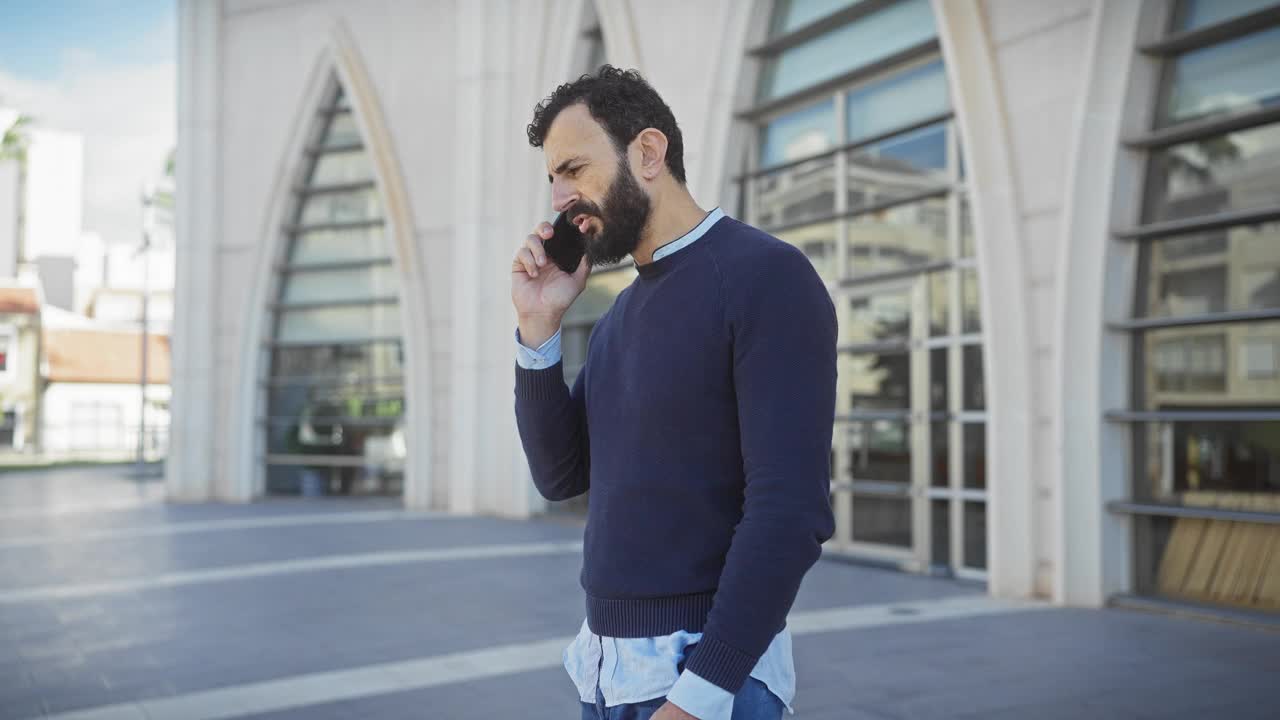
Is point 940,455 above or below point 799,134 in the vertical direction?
below

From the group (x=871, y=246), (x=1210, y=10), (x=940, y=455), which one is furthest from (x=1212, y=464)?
(x=871, y=246)

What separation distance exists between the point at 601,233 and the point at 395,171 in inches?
663

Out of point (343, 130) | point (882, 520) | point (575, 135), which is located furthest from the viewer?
point (343, 130)

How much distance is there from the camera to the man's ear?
1.91 m

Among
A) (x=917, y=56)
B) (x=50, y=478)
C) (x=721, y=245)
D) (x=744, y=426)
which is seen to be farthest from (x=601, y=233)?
(x=50, y=478)

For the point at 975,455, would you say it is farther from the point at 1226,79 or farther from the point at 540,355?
the point at 540,355

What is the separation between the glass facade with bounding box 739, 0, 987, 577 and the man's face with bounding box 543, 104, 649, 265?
8926 mm

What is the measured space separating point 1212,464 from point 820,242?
518cm

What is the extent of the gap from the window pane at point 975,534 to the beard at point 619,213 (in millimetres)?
9042

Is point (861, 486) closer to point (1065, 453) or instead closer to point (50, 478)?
point (1065, 453)

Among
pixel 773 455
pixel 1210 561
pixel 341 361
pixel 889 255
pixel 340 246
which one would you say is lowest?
pixel 1210 561

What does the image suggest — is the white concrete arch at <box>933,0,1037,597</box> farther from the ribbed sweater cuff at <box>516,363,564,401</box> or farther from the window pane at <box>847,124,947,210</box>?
the ribbed sweater cuff at <box>516,363,564,401</box>

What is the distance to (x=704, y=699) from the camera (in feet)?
5.33

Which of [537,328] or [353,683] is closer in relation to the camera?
[537,328]
